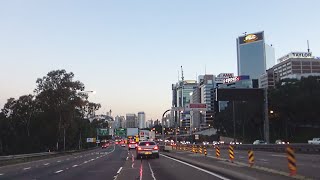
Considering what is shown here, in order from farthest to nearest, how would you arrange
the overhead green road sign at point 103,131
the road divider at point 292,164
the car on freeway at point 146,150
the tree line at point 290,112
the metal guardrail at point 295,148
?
the overhead green road sign at point 103,131 → the tree line at point 290,112 → the metal guardrail at point 295,148 → the car on freeway at point 146,150 → the road divider at point 292,164

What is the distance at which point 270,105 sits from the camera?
115m

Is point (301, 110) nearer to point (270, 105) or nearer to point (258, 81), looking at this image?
point (270, 105)

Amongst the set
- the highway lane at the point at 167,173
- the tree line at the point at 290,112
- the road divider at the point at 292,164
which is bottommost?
the highway lane at the point at 167,173

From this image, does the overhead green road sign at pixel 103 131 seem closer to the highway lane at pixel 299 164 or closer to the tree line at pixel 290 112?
the tree line at pixel 290 112

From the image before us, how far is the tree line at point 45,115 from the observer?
320 feet

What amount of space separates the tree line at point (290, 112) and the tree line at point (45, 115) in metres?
43.4

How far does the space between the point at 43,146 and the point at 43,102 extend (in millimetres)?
14014

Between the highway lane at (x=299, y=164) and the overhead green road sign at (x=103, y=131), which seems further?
the overhead green road sign at (x=103, y=131)

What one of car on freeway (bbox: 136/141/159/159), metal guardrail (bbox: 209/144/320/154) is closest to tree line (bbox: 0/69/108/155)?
metal guardrail (bbox: 209/144/320/154)

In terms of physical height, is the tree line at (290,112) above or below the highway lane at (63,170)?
above

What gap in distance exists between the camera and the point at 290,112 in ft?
367

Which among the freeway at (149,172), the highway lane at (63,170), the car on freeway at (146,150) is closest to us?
the freeway at (149,172)

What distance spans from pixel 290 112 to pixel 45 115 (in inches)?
2302

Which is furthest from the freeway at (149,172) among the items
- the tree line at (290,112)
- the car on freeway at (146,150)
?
the tree line at (290,112)
